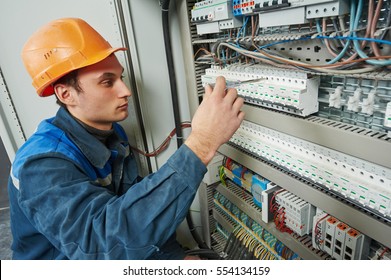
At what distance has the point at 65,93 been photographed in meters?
0.99

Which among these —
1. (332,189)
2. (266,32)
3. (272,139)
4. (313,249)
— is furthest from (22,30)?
(313,249)

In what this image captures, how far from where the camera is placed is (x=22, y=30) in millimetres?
1293

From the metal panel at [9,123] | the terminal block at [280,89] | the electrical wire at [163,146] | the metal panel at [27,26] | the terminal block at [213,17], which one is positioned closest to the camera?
the terminal block at [280,89]

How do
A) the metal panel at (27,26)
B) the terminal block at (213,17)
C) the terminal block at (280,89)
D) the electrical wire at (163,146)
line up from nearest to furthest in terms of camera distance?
the terminal block at (280,89), the terminal block at (213,17), the metal panel at (27,26), the electrical wire at (163,146)

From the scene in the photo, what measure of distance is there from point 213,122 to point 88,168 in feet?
1.74

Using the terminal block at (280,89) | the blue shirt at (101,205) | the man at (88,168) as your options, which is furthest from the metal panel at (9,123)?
the terminal block at (280,89)

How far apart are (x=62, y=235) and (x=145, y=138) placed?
2.99ft

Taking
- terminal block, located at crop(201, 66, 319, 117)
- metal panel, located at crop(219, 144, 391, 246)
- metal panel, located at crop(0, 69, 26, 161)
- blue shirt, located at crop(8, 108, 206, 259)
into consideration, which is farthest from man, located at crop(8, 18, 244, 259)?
metal panel, located at crop(0, 69, 26, 161)

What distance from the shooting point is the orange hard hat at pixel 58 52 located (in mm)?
917

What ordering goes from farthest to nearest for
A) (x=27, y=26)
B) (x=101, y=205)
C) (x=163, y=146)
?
(x=163, y=146)
(x=27, y=26)
(x=101, y=205)

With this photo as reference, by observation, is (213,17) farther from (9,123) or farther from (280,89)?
(9,123)

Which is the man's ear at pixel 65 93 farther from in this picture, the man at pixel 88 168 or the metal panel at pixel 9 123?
the metal panel at pixel 9 123

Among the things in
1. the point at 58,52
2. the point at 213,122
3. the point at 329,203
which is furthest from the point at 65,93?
the point at 329,203

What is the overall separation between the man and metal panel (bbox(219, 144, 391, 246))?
0.38 meters
